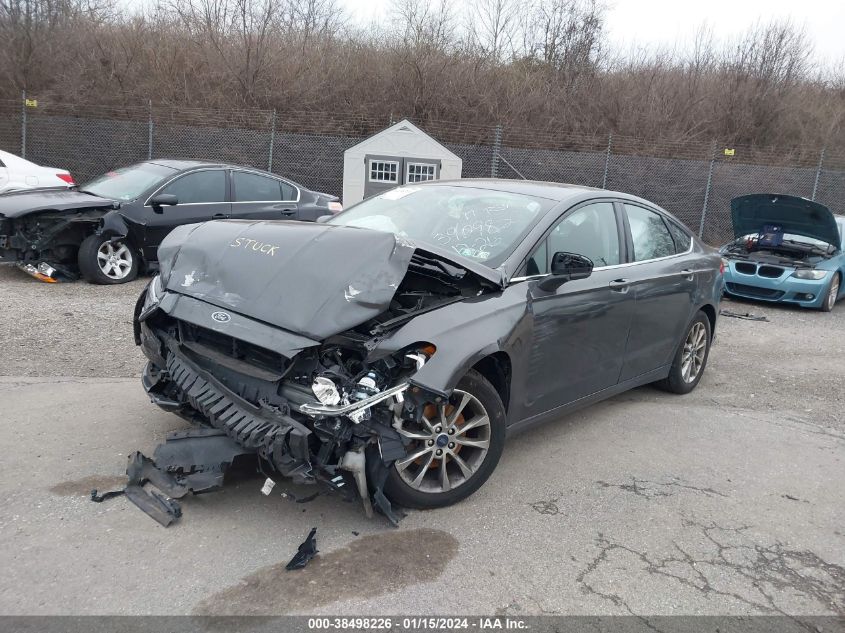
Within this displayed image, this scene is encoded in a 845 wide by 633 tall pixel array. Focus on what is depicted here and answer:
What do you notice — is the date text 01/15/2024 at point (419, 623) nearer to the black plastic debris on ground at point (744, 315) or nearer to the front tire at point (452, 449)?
the front tire at point (452, 449)

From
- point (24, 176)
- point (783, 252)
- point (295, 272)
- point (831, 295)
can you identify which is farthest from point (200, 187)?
point (831, 295)

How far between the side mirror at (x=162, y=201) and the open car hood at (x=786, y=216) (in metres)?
8.11

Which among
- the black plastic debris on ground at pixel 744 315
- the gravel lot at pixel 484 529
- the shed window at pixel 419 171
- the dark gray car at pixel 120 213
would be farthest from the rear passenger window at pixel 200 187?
the black plastic debris on ground at pixel 744 315

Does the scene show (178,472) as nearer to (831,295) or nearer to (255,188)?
(255,188)

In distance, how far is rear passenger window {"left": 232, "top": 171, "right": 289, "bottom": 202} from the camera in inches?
388

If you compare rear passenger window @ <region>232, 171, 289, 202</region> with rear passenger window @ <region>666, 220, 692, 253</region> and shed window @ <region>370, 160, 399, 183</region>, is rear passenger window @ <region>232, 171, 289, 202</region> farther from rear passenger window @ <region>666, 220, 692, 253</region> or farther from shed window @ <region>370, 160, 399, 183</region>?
rear passenger window @ <region>666, 220, 692, 253</region>

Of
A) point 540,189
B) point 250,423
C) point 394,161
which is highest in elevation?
point 540,189

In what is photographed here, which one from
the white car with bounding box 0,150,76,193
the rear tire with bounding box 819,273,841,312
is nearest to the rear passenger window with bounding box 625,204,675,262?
the rear tire with bounding box 819,273,841,312

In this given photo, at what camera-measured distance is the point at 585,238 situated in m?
4.71

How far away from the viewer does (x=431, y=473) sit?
12.2 ft

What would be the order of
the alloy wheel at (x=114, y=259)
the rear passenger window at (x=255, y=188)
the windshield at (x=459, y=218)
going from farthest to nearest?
1. the rear passenger window at (x=255, y=188)
2. the alloy wheel at (x=114, y=259)
3. the windshield at (x=459, y=218)

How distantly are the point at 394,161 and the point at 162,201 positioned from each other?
7.49m

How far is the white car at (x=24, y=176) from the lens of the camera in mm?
11344

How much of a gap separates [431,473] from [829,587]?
6.46 ft
